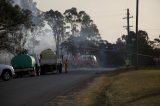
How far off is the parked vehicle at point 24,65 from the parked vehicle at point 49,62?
11.3 feet

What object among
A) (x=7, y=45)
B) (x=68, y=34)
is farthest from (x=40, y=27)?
(x=7, y=45)

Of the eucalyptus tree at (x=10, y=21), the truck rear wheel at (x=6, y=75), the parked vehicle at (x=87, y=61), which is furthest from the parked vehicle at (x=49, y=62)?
the parked vehicle at (x=87, y=61)

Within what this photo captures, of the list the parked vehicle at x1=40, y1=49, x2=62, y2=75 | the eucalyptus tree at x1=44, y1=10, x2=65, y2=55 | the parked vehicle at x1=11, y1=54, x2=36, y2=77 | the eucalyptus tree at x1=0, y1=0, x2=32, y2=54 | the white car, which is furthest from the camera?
the eucalyptus tree at x1=44, y1=10, x2=65, y2=55

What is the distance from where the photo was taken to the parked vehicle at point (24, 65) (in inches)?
1580

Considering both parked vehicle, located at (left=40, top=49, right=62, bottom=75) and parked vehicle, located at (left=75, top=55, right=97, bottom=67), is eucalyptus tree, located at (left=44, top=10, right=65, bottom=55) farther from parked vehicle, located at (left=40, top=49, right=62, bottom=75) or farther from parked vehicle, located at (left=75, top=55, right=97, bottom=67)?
parked vehicle, located at (left=40, top=49, right=62, bottom=75)

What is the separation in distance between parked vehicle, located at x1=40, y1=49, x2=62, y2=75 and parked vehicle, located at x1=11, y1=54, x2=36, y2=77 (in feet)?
11.3

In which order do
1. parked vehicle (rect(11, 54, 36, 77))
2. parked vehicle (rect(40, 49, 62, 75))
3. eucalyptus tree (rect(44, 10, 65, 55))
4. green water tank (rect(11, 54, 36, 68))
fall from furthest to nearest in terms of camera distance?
eucalyptus tree (rect(44, 10, 65, 55)) < parked vehicle (rect(40, 49, 62, 75)) < green water tank (rect(11, 54, 36, 68)) < parked vehicle (rect(11, 54, 36, 77))

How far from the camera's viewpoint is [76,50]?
351 feet

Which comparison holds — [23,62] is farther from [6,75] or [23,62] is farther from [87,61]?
[87,61]

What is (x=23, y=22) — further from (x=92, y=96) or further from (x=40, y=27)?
(x=40, y=27)

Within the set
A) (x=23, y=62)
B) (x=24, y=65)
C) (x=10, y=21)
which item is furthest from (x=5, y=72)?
(x=10, y=21)

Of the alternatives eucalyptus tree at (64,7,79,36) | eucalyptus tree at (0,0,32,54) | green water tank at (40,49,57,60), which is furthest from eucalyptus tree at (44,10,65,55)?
green water tank at (40,49,57,60)

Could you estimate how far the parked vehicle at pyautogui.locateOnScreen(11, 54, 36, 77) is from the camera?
40138 millimetres

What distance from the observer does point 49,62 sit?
4497 centimetres
